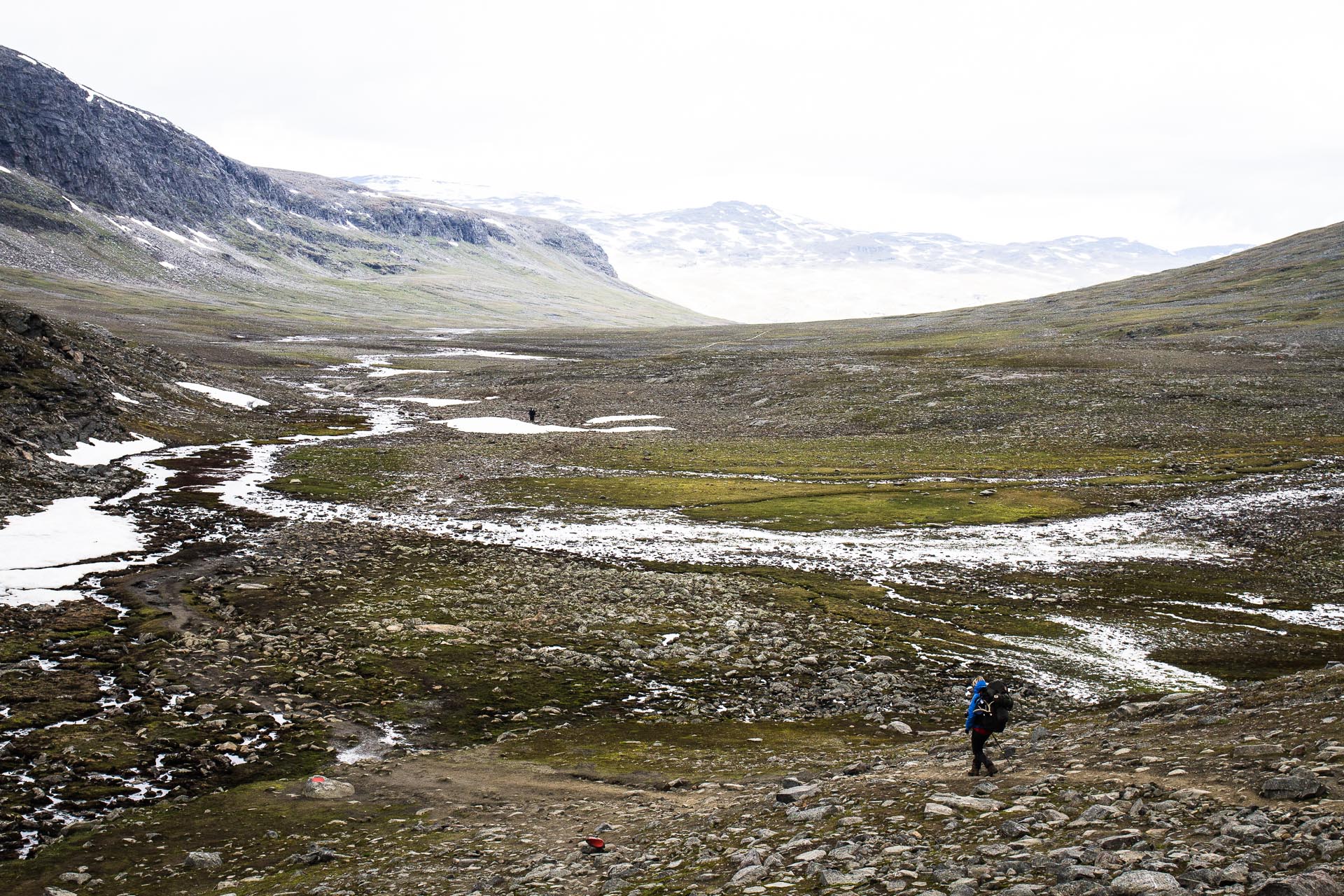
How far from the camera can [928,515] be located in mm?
51094

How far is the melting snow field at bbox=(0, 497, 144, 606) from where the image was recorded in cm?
3073

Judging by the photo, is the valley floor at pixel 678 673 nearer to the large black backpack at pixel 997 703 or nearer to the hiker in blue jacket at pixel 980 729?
the hiker in blue jacket at pixel 980 729

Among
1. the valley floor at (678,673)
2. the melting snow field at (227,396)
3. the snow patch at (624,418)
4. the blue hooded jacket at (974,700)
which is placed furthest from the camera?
the snow patch at (624,418)

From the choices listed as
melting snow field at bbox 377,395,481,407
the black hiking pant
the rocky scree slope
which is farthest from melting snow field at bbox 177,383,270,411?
the black hiking pant

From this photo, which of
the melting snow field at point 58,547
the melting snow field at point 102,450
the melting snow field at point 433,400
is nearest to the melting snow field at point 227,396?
the melting snow field at point 433,400

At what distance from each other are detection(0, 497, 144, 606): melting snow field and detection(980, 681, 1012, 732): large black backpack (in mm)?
30753

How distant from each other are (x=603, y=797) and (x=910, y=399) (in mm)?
85494

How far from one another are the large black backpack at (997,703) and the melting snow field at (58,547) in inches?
1211

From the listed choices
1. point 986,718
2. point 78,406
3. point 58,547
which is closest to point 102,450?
point 78,406

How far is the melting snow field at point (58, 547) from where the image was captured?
1210 inches

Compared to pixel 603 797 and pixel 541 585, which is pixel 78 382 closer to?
pixel 541 585

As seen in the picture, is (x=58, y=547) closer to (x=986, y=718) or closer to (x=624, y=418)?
(x=986, y=718)

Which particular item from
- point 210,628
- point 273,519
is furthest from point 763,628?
point 273,519

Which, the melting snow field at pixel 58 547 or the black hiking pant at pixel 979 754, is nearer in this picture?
the black hiking pant at pixel 979 754
